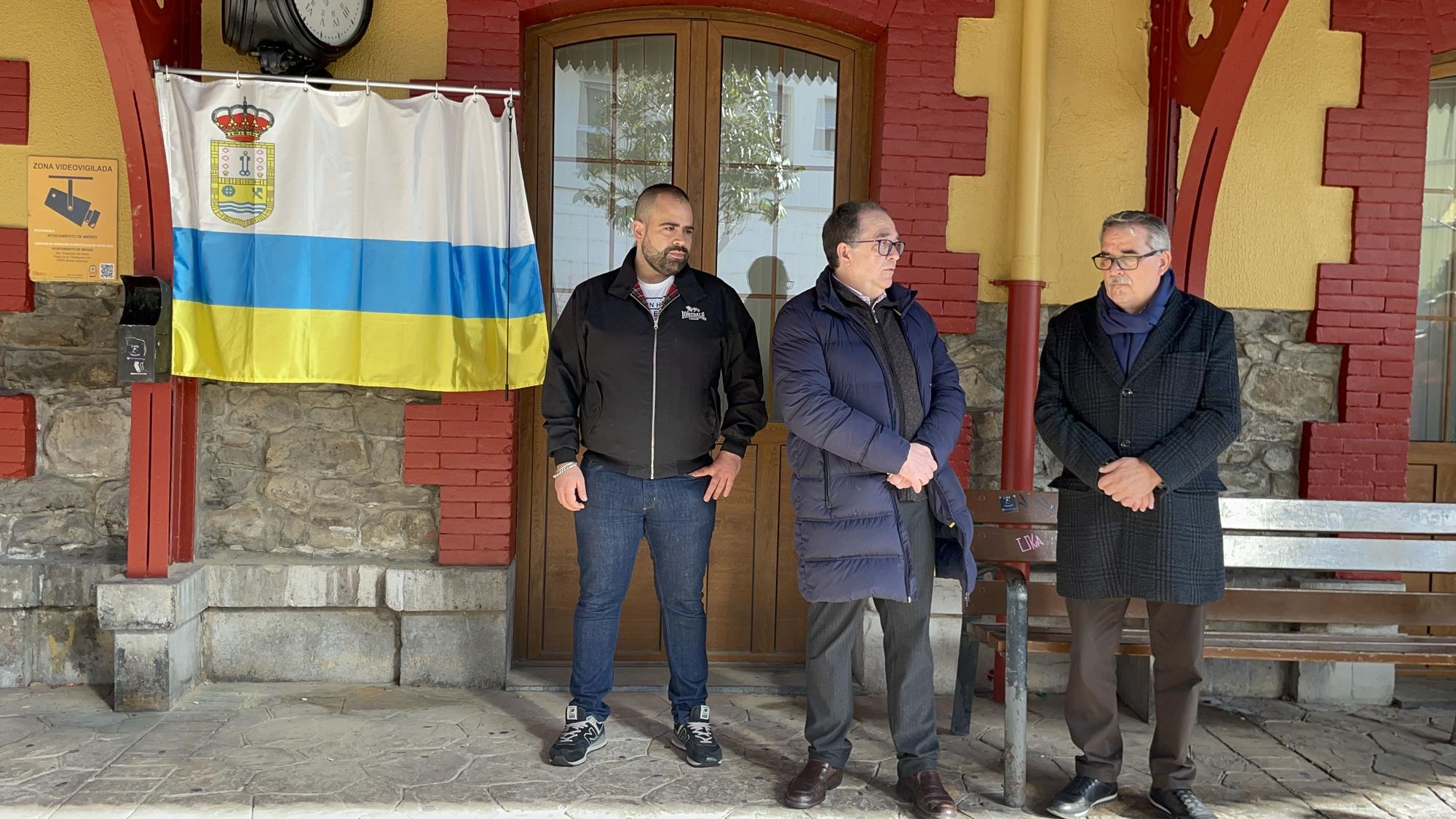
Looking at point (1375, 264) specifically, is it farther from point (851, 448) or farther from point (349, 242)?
point (349, 242)

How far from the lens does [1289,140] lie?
504cm

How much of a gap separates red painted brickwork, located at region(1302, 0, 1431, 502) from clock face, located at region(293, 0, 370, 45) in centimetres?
414

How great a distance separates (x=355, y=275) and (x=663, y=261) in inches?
53.9

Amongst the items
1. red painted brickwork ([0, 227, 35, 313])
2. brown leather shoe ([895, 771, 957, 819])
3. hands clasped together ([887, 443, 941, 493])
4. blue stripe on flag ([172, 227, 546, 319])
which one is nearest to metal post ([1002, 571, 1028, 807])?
brown leather shoe ([895, 771, 957, 819])

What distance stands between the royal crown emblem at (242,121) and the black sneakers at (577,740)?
8.24 ft

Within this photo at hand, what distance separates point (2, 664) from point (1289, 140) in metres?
5.87

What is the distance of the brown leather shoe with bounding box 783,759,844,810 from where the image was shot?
360cm

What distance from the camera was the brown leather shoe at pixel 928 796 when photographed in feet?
11.5

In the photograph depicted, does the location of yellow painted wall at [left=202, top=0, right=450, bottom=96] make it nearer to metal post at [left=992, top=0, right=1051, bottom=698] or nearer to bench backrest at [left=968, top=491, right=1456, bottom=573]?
metal post at [left=992, top=0, right=1051, bottom=698]

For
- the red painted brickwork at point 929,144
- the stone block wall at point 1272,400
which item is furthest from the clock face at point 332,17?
the stone block wall at point 1272,400

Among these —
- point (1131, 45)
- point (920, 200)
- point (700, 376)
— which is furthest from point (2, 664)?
point (1131, 45)

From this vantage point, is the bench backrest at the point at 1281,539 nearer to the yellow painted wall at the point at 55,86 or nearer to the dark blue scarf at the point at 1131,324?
the dark blue scarf at the point at 1131,324

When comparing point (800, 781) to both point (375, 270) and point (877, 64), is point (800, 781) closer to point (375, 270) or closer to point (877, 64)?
point (375, 270)

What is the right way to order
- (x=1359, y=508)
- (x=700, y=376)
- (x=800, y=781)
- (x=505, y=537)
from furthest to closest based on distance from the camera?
(x=505, y=537)
(x=1359, y=508)
(x=700, y=376)
(x=800, y=781)
